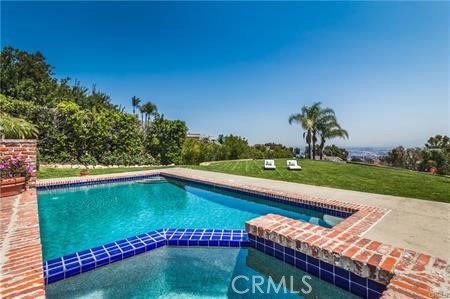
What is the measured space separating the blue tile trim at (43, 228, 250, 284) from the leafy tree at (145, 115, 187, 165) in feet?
48.9

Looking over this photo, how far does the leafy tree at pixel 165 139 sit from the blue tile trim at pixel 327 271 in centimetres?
1583

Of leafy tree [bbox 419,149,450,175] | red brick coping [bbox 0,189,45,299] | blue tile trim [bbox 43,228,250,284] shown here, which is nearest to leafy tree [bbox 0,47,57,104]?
red brick coping [bbox 0,189,45,299]

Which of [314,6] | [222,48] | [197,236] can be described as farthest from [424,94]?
[197,236]

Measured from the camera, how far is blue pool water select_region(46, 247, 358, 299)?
2.75 meters

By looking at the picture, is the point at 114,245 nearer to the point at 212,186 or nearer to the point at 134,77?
the point at 212,186

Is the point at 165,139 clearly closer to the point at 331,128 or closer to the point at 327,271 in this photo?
the point at 331,128

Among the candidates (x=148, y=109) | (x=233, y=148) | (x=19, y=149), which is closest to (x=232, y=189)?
(x=19, y=149)

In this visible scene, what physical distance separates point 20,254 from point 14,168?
16.4 ft

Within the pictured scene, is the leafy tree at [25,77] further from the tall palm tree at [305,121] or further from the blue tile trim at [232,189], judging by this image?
the tall palm tree at [305,121]

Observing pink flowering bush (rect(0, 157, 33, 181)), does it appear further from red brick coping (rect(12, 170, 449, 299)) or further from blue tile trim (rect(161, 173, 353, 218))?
blue tile trim (rect(161, 173, 353, 218))

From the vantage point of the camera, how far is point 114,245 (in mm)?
3652

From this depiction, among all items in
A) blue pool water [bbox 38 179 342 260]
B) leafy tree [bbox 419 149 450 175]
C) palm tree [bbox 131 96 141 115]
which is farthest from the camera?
palm tree [bbox 131 96 141 115]

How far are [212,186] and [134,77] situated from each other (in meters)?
19.4

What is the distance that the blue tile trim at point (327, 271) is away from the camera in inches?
103
